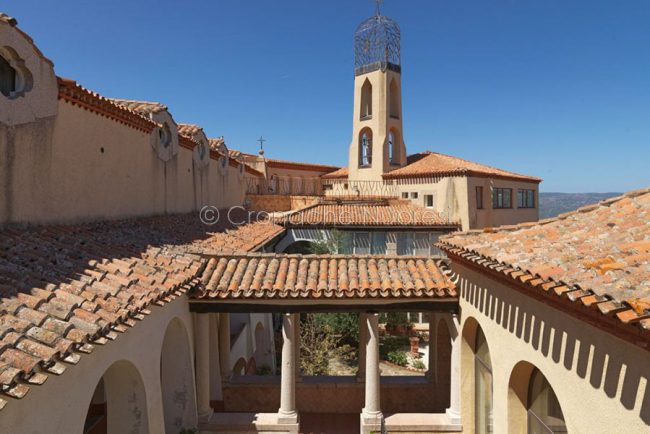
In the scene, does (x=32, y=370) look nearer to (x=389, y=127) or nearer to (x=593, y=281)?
(x=593, y=281)

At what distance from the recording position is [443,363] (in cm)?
1190

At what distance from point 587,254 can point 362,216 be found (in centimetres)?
2007

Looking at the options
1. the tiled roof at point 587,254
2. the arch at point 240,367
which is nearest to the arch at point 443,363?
the tiled roof at point 587,254

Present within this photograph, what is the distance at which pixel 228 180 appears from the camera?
78.4ft

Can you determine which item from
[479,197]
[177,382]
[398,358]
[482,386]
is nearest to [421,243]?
[479,197]

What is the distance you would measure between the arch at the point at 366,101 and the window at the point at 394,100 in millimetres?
1667

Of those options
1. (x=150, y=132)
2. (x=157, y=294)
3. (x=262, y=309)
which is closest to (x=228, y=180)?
(x=150, y=132)

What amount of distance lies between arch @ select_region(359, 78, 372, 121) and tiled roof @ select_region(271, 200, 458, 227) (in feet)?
29.9

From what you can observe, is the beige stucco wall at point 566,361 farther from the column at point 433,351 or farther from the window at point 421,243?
the window at point 421,243

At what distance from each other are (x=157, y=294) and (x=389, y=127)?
28.7m

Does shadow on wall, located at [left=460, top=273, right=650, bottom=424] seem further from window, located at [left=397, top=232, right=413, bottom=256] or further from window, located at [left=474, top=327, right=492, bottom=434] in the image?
window, located at [left=397, top=232, right=413, bottom=256]

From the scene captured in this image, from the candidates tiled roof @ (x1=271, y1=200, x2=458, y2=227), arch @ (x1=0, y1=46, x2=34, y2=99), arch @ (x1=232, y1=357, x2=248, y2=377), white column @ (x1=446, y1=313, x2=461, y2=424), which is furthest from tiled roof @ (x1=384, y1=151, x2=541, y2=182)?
arch @ (x1=0, y1=46, x2=34, y2=99)

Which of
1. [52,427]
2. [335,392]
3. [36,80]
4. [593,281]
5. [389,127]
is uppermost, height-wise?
[389,127]

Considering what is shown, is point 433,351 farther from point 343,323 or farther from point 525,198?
point 525,198
